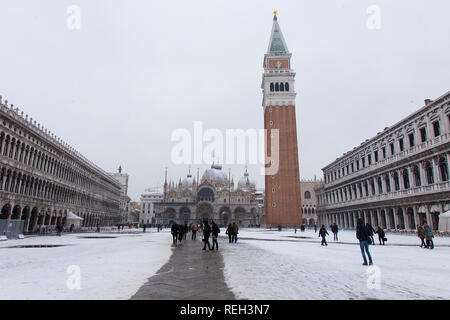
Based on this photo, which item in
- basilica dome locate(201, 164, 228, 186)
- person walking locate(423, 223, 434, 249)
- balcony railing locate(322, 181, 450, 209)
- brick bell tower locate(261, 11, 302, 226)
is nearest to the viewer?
person walking locate(423, 223, 434, 249)

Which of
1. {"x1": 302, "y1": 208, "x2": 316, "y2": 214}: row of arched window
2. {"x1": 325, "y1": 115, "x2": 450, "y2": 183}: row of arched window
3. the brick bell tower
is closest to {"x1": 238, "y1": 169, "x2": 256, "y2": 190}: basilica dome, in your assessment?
{"x1": 302, "y1": 208, "x2": 316, "y2": 214}: row of arched window

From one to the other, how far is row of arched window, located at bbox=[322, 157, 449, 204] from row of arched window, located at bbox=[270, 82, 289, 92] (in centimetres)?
2878

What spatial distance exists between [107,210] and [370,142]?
60685 mm

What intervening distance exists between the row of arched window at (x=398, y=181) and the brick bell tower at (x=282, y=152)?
504 inches

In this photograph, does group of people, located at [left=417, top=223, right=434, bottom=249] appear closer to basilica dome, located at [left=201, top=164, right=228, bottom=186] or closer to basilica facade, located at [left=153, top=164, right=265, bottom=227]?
basilica facade, located at [left=153, top=164, right=265, bottom=227]

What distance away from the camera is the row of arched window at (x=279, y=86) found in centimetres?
6712

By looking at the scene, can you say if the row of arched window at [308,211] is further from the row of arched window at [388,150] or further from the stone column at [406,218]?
the stone column at [406,218]

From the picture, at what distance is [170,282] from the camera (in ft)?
21.9

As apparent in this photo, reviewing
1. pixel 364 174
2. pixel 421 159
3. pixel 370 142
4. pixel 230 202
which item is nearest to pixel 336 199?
pixel 364 174

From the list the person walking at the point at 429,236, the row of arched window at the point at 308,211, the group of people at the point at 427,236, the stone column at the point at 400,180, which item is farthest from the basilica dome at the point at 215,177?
the person walking at the point at 429,236

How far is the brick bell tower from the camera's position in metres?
61.3
